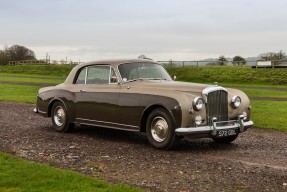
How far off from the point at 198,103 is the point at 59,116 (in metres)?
4.25

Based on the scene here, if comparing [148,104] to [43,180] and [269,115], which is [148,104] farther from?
[269,115]

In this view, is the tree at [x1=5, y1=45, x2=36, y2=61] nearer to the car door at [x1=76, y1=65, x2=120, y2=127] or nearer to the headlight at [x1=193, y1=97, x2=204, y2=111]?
the car door at [x1=76, y1=65, x2=120, y2=127]

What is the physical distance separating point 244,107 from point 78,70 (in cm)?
420

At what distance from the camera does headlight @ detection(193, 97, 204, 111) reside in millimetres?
8203

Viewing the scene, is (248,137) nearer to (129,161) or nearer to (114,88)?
(114,88)

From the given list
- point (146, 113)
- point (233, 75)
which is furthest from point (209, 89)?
point (233, 75)

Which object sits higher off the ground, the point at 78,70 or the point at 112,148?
the point at 78,70

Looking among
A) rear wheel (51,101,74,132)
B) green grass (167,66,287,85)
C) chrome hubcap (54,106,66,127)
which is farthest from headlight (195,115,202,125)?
green grass (167,66,287,85)

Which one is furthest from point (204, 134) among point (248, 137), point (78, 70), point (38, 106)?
point (38, 106)

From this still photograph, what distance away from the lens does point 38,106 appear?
38.5 ft

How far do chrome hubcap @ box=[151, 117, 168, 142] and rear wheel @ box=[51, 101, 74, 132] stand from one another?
289 centimetres

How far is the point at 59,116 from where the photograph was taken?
11.1m

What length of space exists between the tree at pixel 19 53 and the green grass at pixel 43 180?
10255cm

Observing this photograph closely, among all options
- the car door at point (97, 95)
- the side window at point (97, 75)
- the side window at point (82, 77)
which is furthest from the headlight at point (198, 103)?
the side window at point (82, 77)
